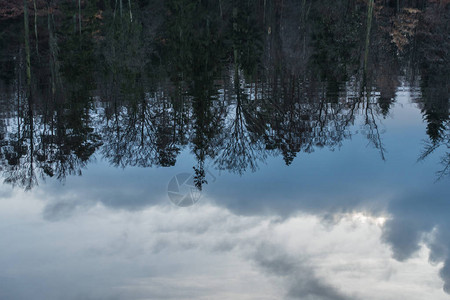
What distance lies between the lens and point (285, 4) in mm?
83062

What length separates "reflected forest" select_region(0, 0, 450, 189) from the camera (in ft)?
85.7

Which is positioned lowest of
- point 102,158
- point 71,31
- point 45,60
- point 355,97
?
point 102,158

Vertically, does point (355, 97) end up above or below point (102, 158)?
above

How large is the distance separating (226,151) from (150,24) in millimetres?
49734

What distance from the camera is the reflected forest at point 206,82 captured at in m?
26.1

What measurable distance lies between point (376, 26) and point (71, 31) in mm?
37040

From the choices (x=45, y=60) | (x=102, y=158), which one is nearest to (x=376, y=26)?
(x=45, y=60)

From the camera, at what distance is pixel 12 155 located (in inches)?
979

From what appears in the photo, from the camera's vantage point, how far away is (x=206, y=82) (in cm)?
3956

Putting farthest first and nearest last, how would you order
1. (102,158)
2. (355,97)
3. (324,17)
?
1. (324,17)
2. (355,97)
3. (102,158)

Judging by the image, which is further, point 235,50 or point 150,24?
point 150,24

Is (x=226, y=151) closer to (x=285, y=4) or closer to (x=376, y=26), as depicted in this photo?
(x=376, y=26)

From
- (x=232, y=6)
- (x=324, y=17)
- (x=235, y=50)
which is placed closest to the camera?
(x=235, y=50)

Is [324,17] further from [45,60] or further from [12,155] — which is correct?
[12,155]
